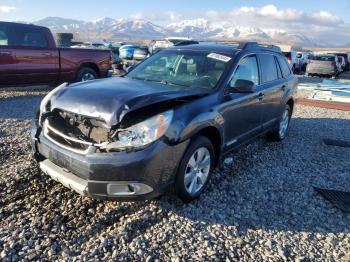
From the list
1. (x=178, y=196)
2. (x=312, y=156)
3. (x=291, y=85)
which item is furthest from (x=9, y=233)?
(x=291, y=85)

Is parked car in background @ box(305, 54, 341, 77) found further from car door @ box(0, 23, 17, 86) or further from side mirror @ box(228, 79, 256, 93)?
side mirror @ box(228, 79, 256, 93)

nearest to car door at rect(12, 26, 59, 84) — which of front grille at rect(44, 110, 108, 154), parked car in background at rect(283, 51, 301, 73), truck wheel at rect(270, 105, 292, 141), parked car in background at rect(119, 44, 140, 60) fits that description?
front grille at rect(44, 110, 108, 154)

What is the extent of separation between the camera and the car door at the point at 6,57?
8641 millimetres

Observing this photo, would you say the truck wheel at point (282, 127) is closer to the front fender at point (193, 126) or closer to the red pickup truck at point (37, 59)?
the front fender at point (193, 126)

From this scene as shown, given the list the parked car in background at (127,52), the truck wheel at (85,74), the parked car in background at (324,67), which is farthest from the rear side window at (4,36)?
the parked car in background at (324,67)

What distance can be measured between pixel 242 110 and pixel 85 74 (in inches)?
275

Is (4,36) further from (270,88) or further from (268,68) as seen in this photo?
(270,88)

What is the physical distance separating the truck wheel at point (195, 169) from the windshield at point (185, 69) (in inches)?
32.4

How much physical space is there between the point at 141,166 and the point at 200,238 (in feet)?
2.96

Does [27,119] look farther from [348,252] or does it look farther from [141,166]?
[348,252]

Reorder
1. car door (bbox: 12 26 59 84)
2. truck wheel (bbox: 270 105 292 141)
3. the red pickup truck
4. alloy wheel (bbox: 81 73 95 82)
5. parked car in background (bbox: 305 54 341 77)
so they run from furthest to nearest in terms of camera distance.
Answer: parked car in background (bbox: 305 54 341 77) < alloy wheel (bbox: 81 73 95 82) < car door (bbox: 12 26 59 84) < the red pickup truck < truck wheel (bbox: 270 105 292 141)

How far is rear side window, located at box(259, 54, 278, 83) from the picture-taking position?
216 inches

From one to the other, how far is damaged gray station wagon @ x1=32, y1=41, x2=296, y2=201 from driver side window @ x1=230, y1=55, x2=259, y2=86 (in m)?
0.01

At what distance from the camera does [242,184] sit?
4.61m
